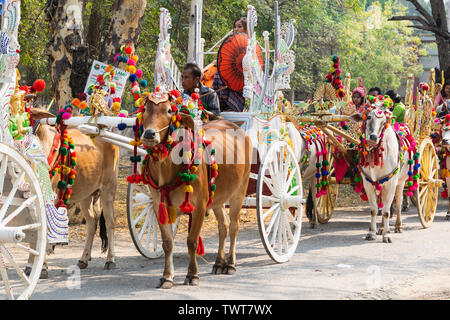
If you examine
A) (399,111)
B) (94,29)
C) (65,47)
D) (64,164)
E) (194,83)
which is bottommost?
(64,164)

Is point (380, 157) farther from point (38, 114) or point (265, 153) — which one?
point (38, 114)

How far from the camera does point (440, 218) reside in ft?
43.6

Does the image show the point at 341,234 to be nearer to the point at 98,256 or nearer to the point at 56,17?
the point at 98,256

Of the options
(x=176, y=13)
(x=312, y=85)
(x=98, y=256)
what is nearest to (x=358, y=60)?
(x=312, y=85)

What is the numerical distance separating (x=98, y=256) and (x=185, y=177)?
10.7 ft

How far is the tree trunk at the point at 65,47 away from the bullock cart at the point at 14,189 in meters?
5.41

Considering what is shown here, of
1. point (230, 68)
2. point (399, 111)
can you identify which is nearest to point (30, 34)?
point (230, 68)

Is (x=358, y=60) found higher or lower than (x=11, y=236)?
higher

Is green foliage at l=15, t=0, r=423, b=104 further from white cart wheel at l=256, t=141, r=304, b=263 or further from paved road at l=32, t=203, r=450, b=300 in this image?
white cart wheel at l=256, t=141, r=304, b=263

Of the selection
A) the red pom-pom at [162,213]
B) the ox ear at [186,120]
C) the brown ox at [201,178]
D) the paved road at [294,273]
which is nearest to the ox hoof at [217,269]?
the brown ox at [201,178]

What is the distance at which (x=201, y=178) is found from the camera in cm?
674

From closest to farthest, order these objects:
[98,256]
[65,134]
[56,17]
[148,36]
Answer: [65,134] → [98,256] → [56,17] → [148,36]

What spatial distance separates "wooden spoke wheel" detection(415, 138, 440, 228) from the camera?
11707 millimetres

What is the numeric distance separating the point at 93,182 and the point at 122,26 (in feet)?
13.6
